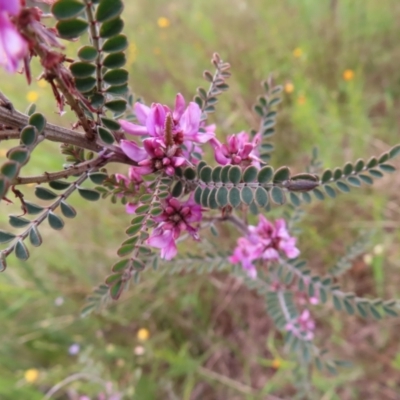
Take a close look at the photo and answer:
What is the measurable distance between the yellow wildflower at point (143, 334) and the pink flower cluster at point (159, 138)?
1222 mm

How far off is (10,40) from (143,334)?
60.5 inches

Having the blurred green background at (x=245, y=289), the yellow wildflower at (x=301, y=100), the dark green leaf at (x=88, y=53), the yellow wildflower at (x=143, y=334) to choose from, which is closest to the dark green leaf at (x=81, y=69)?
the dark green leaf at (x=88, y=53)

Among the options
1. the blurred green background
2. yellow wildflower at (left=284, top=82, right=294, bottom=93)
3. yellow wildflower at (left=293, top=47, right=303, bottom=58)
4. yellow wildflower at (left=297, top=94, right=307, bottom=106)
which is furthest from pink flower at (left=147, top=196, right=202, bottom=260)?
yellow wildflower at (left=293, top=47, right=303, bottom=58)

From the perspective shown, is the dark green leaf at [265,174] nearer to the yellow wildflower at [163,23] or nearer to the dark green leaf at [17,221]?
the dark green leaf at [17,221]

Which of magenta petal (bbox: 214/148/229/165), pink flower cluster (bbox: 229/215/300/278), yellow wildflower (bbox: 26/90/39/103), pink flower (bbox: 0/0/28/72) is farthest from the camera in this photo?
yellow wildflower (bbox: 26/90/39/103)

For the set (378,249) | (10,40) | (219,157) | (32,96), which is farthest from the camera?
(32,96)

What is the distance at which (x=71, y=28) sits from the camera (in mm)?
487

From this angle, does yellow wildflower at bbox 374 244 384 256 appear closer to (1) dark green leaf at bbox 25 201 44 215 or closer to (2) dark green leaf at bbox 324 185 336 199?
(2) dark green leaf at bbox 324 185 336 199

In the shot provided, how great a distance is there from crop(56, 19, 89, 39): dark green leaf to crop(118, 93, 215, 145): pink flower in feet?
0.53

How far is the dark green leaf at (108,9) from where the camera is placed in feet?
1.62

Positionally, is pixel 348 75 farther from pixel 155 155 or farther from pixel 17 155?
pixel 17 155

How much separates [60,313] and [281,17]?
6.66 ft

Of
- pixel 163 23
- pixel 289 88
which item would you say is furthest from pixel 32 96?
pixel 289 88

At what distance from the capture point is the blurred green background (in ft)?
5.48
